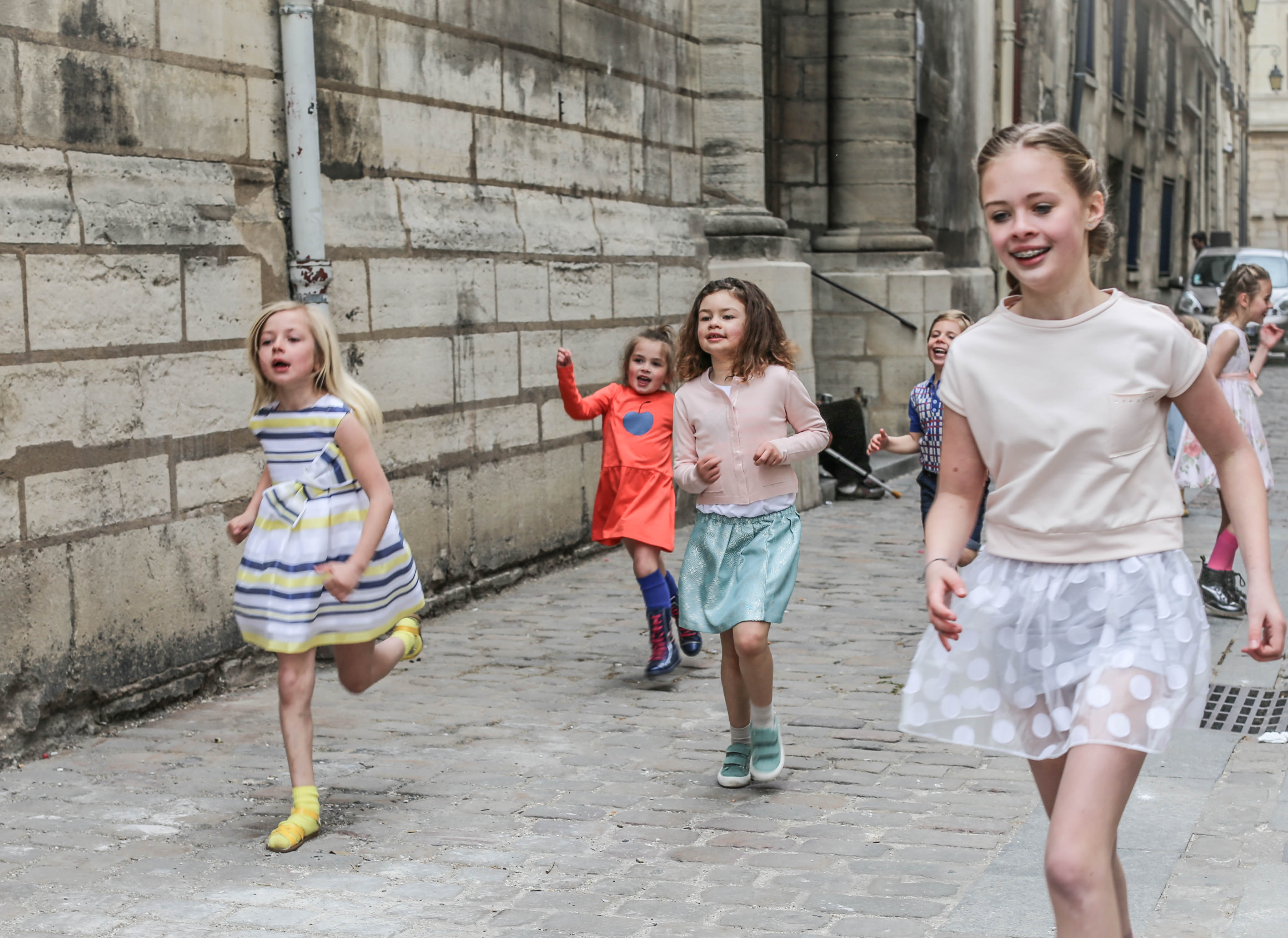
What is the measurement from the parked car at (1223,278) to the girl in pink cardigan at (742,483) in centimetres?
2156

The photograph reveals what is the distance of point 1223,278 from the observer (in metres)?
26.6

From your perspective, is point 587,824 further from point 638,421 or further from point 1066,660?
point 638,421

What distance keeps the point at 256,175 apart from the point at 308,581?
2523mm

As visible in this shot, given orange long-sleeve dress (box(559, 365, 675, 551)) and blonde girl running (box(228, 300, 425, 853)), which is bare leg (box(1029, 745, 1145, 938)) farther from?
orange long-sleeve dress (box(559, 365, 675, 551))

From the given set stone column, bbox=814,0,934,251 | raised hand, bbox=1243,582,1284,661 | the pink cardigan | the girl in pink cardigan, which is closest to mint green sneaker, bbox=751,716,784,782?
the girl in pink cardigan

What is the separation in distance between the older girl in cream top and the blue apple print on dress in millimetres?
3616

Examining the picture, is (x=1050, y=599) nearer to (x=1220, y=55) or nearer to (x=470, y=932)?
(x=470, y=932)

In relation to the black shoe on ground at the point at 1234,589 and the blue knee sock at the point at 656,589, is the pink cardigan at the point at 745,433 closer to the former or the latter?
the blue knee sock at the point at 656,589

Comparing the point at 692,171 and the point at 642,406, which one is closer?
the point at 642,406

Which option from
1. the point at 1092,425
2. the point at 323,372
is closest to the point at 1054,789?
the point at 1092,425

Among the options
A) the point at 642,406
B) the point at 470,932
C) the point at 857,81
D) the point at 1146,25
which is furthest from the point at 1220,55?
the point at 470,932

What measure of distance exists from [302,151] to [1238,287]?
4.40 metres

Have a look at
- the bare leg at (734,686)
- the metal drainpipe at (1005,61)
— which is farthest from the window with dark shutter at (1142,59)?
the bare leg at (734,686)

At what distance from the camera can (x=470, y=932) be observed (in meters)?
3.73
